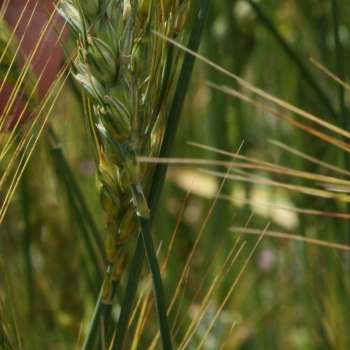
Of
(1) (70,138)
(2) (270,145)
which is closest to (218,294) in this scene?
(2) (270,145)

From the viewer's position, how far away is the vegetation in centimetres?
48

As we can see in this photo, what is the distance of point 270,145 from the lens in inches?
50.4

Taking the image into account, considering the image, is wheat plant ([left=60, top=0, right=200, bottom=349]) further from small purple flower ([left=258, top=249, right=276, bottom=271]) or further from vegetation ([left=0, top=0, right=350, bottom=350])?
small purple flower ([left=258, top=249, right=276, bottom=271])

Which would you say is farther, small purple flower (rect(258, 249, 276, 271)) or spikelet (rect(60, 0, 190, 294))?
small purple flower (rect(258, 249, 276, 271))

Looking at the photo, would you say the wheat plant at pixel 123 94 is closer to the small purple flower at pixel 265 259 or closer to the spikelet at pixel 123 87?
the spikelet at pixel 123 87

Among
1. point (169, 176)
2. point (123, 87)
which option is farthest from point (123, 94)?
point (169, 176)

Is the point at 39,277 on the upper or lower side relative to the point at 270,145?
lower

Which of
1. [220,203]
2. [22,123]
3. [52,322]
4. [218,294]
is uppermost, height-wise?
[22,123]

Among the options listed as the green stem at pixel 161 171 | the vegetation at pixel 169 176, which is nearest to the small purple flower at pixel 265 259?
the vegetation at pixel 169 176

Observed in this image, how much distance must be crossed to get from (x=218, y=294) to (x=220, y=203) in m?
0.11

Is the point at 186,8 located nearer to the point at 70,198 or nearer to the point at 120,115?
the point at 120,115

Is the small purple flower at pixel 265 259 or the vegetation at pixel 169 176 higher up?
the vegetation at pixel 169 176

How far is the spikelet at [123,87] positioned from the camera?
46 cm

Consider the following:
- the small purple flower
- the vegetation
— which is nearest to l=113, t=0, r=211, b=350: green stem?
the vegetation
